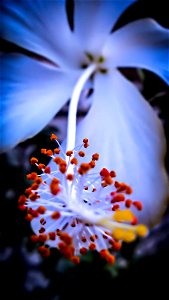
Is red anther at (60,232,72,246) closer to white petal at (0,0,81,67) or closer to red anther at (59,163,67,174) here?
red anther at (59,163,67,174)

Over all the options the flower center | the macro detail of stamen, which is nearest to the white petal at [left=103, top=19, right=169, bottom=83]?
the flower center

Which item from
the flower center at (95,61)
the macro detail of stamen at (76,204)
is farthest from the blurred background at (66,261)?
the macro detail of stamen at (76,204)

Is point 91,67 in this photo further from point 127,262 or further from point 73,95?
point 127,262

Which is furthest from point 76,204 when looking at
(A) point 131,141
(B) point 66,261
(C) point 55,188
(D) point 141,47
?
(B) point 66,261

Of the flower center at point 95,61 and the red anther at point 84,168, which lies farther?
the flower center at point 95,61

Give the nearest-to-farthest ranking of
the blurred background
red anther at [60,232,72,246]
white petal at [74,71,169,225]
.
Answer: red anther at [60,232,72,246], white petal at [74,71,169,225], the blurred background

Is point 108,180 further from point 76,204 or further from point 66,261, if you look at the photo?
point 66,261

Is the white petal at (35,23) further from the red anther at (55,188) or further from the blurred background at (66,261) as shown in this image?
the red anther at (55,188)
